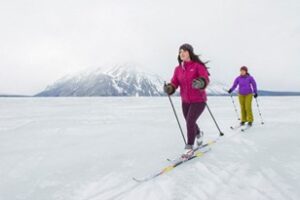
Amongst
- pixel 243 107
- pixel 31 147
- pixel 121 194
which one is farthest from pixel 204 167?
pixel 243 107

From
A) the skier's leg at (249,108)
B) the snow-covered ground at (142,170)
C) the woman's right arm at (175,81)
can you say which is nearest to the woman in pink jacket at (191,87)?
the woman's right arm at (175,81)

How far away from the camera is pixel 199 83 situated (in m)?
5.02

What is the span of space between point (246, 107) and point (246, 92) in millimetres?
555

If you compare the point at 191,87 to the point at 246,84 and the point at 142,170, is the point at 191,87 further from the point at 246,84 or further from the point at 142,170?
the point at 246,84

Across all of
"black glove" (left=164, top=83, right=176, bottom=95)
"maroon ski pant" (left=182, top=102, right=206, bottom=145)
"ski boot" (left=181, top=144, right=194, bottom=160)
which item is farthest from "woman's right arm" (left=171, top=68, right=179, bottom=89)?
"ski boot" (left=181, top=144, right=194, bottom=160)

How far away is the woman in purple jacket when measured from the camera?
10252mm

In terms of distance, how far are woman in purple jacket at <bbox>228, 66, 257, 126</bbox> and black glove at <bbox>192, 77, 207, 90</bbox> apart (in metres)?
5.84

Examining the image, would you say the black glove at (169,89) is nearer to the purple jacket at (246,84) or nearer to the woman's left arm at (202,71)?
the woman's left arm at (202,71)

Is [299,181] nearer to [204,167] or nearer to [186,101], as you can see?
[204,167]

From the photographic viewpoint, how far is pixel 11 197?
134 inches

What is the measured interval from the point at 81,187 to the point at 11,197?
0.83m

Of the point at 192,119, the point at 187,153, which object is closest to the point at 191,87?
the point at 192,119

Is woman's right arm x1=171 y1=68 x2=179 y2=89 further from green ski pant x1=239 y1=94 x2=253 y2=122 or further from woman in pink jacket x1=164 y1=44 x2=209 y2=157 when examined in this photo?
green ski pant x1=239 y1=94 x2=253 y2=122

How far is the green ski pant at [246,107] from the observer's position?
33.7 feet
